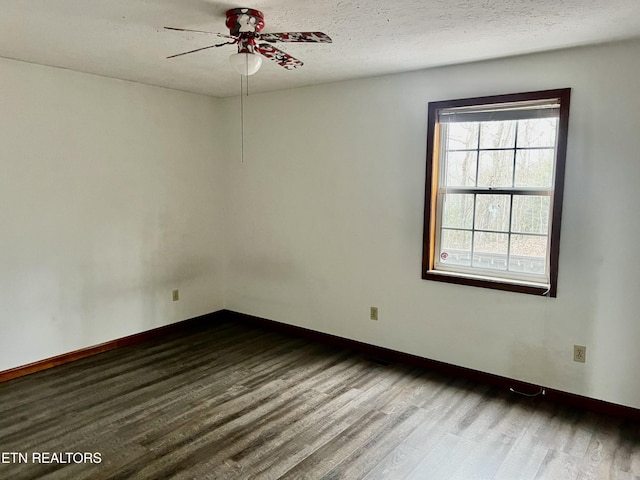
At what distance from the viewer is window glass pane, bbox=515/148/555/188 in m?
3.28

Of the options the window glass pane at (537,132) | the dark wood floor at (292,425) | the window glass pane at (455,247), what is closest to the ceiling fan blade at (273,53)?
the window glass pane at (537,132)

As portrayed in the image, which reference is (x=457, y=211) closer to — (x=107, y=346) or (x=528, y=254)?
(x=528, y=254)

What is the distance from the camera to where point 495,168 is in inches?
138

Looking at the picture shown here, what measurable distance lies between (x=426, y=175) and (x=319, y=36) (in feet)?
5.72

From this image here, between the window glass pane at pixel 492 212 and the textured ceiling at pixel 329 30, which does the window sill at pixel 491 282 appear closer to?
the window glass pane at pixel 492 212

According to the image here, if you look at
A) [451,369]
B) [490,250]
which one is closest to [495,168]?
[490,250]

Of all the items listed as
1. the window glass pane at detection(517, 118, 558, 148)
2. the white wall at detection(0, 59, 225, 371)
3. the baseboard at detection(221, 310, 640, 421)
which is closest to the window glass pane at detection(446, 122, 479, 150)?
the window glass pane at detection(517, 118, 558, 148)

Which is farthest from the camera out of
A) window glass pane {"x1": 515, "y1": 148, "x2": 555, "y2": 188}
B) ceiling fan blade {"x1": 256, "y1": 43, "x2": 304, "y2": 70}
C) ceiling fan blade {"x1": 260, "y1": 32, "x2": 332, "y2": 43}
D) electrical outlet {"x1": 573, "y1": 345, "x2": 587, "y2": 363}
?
window glass pane {"x1": 515, "y1": 148, "x2": 555, "y2": 188}

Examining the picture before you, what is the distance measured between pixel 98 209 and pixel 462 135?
3.13 metres

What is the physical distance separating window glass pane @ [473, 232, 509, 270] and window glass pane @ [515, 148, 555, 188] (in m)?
0.43

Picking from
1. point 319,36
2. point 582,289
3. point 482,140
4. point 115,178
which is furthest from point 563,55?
point 115,178

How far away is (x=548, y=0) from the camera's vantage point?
7.34 ft

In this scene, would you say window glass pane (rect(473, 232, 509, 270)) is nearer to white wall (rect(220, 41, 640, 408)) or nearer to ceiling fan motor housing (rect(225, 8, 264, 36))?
white wall (rect(220, 41, 640, 408))

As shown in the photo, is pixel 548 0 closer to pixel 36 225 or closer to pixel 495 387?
pixel 495 387
